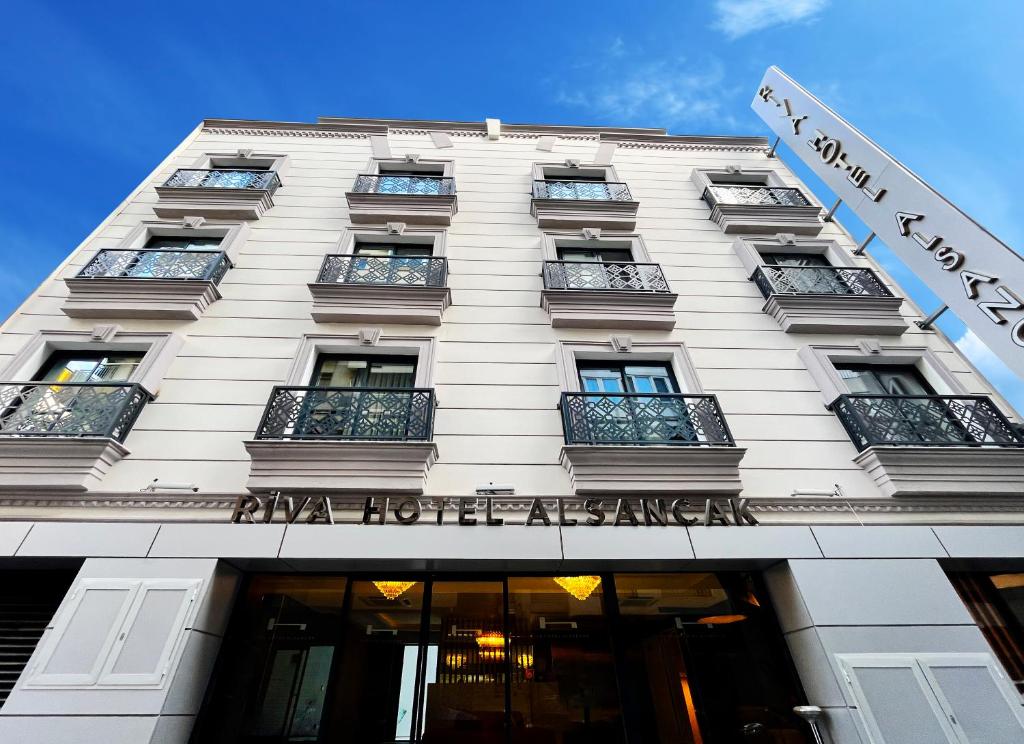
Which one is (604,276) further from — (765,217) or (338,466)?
(338,466)

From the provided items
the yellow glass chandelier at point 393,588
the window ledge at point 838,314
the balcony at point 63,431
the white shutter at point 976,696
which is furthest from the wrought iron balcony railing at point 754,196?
the balcony at point 63,431

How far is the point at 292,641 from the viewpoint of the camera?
4.53m

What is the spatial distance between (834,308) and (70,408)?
406 inches

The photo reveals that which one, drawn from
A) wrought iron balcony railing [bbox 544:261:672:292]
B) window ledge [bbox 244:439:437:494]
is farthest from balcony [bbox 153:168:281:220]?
wrought iron balcony railing [bbox 544:261:672:292]

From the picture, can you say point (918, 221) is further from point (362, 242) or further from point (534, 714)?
point (362, 242)

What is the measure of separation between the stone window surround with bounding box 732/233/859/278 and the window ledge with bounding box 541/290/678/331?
2.28 meters

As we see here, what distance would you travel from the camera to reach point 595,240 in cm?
825

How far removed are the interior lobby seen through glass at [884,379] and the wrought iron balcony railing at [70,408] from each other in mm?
9260

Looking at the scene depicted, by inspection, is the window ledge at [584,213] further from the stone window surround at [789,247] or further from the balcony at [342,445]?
the balcony at [342,445]

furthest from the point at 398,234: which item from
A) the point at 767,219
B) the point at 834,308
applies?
the point at 834,308

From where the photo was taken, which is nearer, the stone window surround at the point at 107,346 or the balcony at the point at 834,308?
the stone window surround at the point at 107,346

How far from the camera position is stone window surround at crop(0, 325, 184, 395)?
5.80 m

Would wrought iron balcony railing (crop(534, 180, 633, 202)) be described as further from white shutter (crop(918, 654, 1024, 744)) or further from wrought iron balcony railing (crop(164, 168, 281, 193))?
white shutter (crop(918, 654, 1024, 744))

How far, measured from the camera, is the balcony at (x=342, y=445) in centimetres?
495
